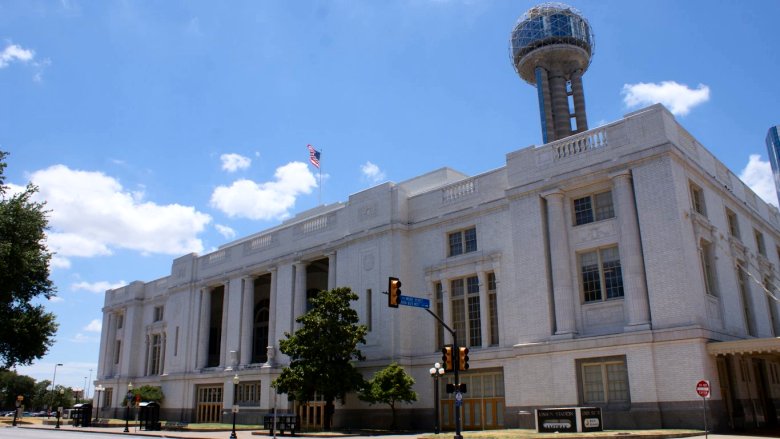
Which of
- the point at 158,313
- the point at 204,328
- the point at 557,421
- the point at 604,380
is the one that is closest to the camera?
the point at 557,421

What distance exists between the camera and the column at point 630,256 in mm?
29312

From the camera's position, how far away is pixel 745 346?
1053 inches

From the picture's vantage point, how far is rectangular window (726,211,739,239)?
37.1 metres

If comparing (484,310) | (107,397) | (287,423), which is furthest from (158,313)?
(484,310)

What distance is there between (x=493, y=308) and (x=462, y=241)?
184 inches

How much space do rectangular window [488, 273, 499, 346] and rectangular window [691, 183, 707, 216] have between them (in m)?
11.2

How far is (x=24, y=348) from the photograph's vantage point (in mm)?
38469

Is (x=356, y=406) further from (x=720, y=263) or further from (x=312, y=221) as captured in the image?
(x=720, y=263)

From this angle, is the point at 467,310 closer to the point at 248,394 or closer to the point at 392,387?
the point at 392,387

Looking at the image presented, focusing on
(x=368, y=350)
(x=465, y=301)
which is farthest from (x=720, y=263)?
(x=368, y=350)

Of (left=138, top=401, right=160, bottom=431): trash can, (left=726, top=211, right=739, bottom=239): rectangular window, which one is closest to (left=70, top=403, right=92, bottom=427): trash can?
(left=138, top=401, right=160, bottom=431): trash can

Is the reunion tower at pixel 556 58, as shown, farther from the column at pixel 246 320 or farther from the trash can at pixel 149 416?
the trash can at pixel 149 416

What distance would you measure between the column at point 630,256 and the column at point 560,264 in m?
2.73

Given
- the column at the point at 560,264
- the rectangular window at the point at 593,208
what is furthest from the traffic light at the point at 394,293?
the rectangular window at the point at 593,208
